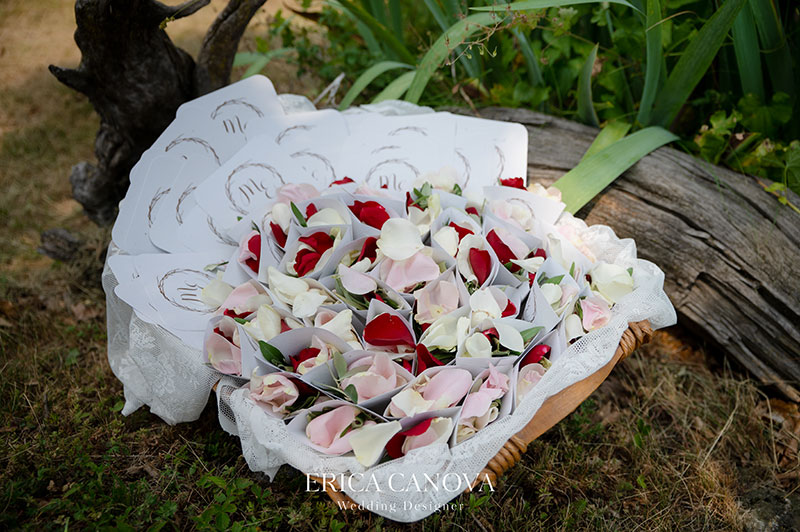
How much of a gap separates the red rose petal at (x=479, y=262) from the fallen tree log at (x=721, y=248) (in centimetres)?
57

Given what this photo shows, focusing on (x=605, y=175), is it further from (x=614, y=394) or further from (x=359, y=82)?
(x=359, y=82)

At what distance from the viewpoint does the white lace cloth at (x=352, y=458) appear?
0.90m

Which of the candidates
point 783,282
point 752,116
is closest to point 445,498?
point 783,282

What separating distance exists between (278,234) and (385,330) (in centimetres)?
38

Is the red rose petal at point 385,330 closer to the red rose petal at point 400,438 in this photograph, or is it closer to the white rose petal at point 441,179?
the red rose petal at point 400,438

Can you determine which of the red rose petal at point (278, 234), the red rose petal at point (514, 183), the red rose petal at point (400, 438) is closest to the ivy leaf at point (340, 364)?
the red rose petal at point (400, 438)

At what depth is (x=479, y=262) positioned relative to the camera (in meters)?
1.17

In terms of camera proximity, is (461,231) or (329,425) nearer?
(329,425)

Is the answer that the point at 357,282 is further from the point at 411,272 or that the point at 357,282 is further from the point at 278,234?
the point at 278,234

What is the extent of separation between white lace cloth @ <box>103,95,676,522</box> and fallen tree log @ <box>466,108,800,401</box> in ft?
0.88

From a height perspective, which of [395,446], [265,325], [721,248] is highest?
[265,325]

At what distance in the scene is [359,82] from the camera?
6.39ft

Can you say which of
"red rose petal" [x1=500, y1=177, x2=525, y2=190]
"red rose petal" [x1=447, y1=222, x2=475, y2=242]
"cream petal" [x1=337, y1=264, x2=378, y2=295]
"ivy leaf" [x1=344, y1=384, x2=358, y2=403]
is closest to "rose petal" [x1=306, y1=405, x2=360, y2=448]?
"ivy leaf" [x1=344, y1=384, x2=358, y2=403]

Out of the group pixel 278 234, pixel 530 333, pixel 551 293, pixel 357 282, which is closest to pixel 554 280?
pixel 551 293
